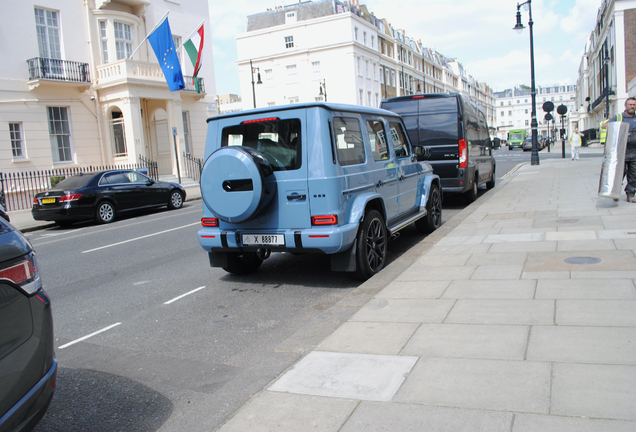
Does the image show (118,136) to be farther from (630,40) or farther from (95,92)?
(630,40)

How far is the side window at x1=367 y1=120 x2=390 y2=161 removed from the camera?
6.59m

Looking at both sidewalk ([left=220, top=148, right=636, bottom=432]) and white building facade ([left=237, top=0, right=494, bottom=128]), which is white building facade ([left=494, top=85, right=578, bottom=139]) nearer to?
white building facade ([left=237, top=0, right=494, bottom=128])

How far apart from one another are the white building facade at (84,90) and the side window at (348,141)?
20109 mm

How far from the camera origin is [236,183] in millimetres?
5488

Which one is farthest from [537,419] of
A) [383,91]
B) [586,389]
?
[383,91]

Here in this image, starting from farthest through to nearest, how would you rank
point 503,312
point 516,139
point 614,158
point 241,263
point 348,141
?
point 516,139
point 614,158
point 241,263
point 348,141
point 503,312

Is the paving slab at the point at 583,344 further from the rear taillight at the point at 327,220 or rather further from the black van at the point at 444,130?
the black van at the point at 444,130

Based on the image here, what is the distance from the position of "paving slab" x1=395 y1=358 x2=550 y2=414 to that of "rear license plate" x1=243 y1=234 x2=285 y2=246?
8.69 ft

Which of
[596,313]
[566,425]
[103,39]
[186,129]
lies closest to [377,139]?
[596,313]

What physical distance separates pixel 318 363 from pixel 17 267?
202 centimetres

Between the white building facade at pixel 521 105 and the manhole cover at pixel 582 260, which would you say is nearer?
the manhole cover at pixel 582 260

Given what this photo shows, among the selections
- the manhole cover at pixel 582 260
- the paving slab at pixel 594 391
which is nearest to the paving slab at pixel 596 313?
the paving slab at pixel 594 391

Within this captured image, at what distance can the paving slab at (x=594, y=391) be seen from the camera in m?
2.60

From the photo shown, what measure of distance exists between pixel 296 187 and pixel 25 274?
3.47 m
